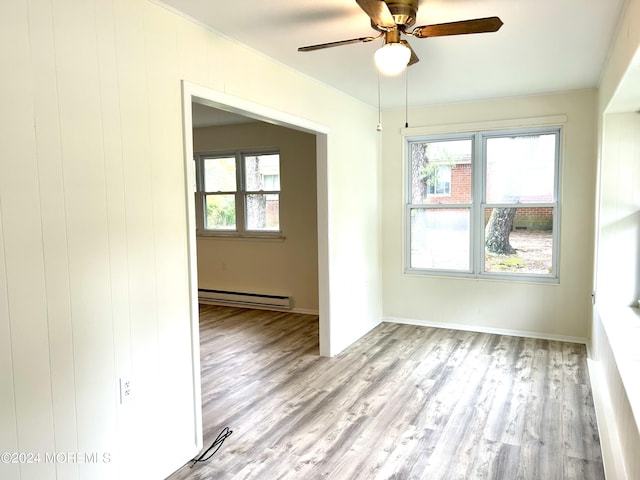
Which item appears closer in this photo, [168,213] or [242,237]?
[168,213]

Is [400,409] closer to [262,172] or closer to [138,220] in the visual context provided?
[138,220]

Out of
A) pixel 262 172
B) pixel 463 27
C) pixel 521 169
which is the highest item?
pixel 463 27

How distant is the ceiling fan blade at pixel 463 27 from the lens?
2119 mm

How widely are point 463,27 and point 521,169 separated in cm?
303

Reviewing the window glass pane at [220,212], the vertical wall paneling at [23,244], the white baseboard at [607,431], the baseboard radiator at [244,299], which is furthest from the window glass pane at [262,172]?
the vertical wall paneling at [23,244]

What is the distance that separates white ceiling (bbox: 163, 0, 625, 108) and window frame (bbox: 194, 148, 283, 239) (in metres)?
2.23

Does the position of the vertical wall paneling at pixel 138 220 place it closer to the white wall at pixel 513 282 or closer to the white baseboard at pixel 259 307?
the white wall at pixel 513 282

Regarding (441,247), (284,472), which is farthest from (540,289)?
(284,472)

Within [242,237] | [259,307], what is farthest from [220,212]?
[259,307]

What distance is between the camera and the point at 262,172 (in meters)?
6.32

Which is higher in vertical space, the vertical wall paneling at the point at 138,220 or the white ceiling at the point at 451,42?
the white ceiling at the point at 451,42

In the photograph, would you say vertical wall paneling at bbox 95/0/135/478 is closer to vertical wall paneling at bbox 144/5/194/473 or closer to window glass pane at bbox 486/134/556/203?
vertical wall paneling at bbox 144/5/194/473

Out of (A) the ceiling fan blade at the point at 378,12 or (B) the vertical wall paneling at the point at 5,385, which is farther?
(A) the ceiling fan blade at the point at 378,12

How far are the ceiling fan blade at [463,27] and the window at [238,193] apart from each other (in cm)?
402
